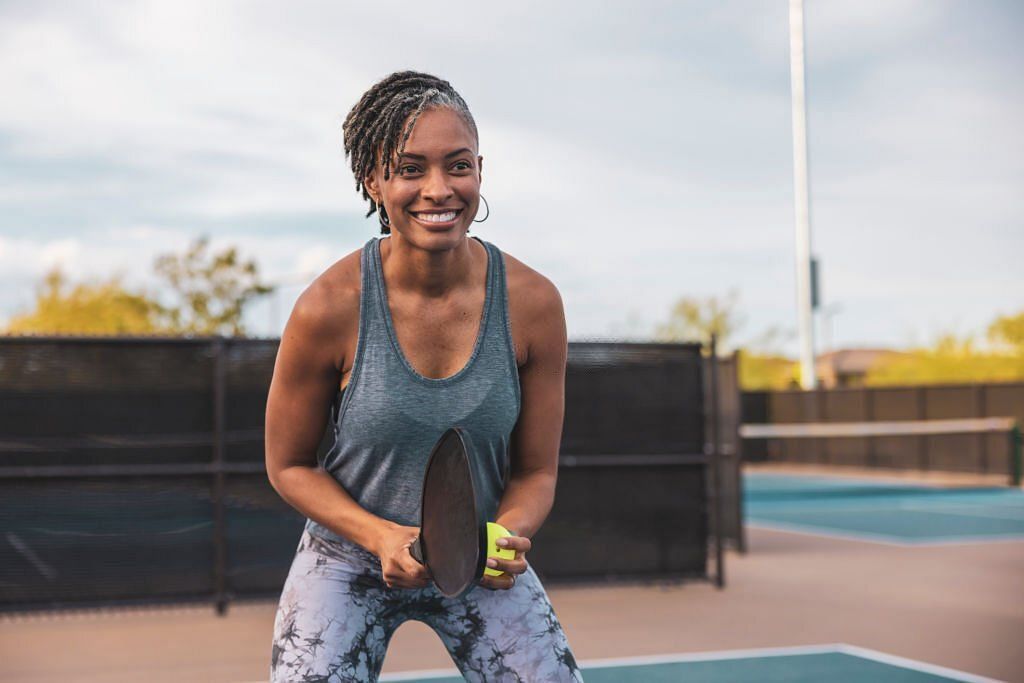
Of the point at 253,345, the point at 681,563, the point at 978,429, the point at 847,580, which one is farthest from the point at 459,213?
the point at 978,429

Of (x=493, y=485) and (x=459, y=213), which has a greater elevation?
(x=459, y=213)

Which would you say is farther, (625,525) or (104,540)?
(625,525)

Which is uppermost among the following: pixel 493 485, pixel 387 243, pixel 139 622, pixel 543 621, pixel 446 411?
pixel 387 243

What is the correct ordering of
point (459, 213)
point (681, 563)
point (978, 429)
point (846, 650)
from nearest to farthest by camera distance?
point (459, 213), point (846, 650), point (681, 563), point (978, 429)

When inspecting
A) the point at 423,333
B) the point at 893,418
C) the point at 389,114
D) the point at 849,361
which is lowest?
the point at 893,418

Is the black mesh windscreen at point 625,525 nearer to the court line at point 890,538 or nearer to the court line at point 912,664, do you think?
the court line at point 912,664

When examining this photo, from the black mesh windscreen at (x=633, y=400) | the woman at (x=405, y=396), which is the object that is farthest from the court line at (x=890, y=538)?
the woman at (x=405, y=396)

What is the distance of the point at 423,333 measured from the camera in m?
2.88

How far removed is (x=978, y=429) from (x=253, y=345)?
20.4 m

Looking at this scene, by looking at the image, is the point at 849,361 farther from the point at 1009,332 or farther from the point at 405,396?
the point at 405,396

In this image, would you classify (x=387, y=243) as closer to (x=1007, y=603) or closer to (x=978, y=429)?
(x=1007, y=603)

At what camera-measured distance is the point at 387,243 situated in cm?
302

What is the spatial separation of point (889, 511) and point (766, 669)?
1219cm

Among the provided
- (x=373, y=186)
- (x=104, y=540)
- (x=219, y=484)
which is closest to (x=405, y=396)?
(x=373, y=186)
